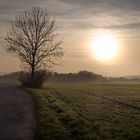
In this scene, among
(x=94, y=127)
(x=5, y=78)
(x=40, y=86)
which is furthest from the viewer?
(x=5, y=78)

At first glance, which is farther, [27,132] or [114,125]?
[114,125]

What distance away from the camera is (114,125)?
57.8 ft

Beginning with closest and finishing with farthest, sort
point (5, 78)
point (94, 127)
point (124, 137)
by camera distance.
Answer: point (124, 137) < point (94, 127) < point (5, 78)

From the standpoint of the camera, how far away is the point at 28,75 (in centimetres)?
6988

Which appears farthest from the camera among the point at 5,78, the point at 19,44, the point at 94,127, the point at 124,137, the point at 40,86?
the point at 5,78

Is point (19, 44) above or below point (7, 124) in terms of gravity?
above

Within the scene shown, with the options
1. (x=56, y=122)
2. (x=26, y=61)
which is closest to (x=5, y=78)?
(x=26, y=61)

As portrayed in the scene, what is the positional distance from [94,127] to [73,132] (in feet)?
5.41

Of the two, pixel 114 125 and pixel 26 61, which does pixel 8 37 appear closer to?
pixel 26 61

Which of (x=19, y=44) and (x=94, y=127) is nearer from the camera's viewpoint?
(x=94, y=127)

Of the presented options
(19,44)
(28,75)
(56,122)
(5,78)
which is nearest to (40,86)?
(28,75)

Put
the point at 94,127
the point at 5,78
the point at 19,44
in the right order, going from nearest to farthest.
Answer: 1. the point at 94,127
2. the point at 19,44
3. the point at 5,78

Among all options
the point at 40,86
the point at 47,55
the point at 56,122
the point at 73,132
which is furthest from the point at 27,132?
the point at 47,55

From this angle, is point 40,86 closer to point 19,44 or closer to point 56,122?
point 19,44
